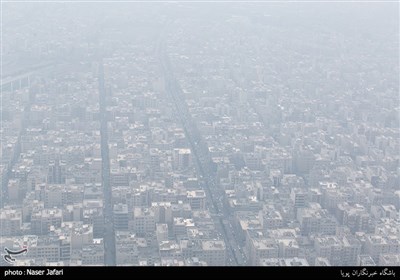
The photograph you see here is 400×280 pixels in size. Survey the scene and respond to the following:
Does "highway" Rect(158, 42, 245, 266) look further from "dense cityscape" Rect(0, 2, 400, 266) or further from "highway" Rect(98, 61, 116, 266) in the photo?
"highway" Rect(98, 61, 116, 266)

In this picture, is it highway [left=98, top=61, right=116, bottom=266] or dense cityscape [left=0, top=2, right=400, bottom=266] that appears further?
dense cityscape [left=0, top=2, right=400, bottom=266]

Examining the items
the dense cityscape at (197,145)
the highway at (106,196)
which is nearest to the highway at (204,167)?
the dense cityscape at (197,145)

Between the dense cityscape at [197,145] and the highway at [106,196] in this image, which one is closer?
the highway at [106,196]

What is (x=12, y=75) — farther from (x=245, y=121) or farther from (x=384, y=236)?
(x=384, y=236)

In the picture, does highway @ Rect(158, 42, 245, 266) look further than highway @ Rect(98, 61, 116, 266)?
Yes

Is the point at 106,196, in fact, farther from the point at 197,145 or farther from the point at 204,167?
the point at 197,145

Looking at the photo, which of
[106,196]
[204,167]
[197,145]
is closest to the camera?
[106,196]

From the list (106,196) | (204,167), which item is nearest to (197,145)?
(204,167)

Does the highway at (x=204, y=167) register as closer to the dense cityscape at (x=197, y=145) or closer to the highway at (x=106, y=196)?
the dense cityscape at (x=197, y=145)

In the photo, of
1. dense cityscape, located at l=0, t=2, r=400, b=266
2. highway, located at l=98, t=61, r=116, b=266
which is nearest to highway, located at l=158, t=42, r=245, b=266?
dense cityscape, located at l=0, t=2, r=400, b=266
